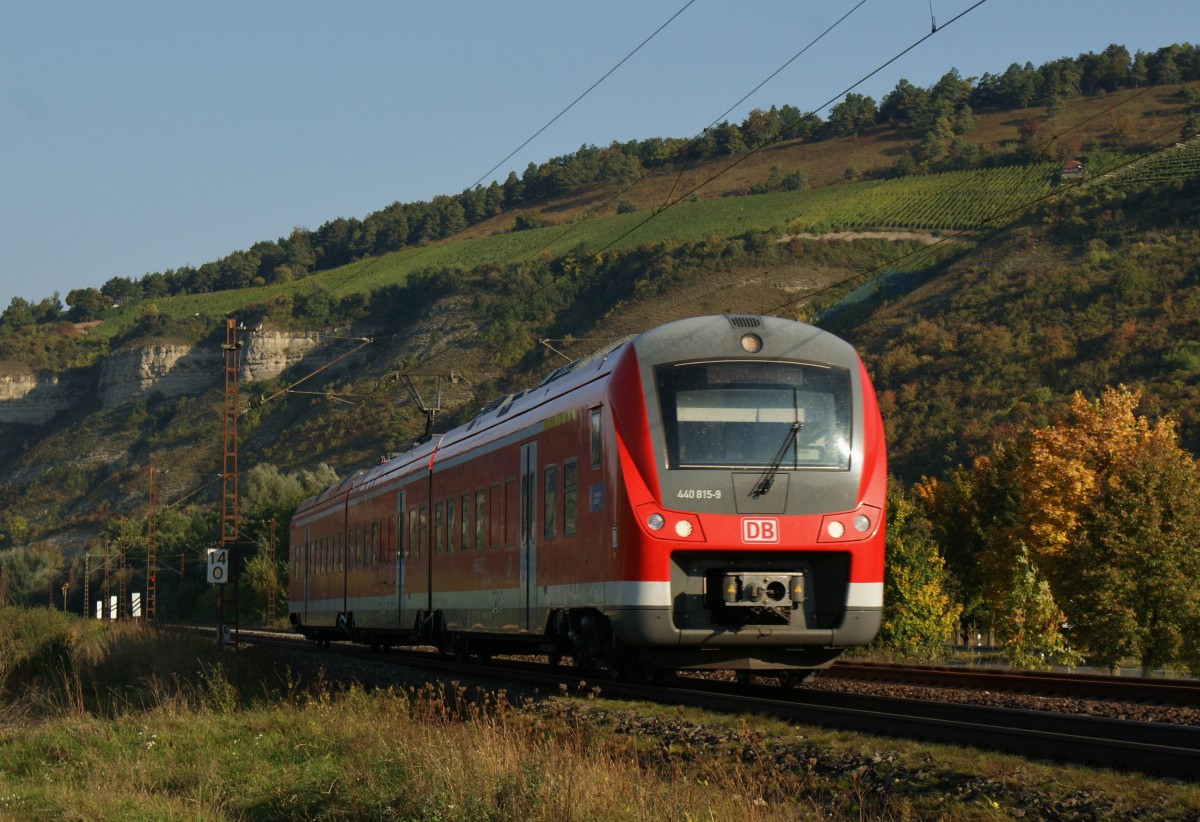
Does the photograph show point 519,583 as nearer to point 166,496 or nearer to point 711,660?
point 711,660

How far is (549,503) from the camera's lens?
1619 cm

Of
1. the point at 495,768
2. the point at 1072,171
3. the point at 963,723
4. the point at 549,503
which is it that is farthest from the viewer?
the point at 1072,171

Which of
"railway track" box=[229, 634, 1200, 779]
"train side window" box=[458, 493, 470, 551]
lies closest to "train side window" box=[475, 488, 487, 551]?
"train side window" box=[458, 493, 470, 551]

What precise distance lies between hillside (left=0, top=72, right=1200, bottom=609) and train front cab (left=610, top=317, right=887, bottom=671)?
195 ft

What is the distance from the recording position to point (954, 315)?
108688 millimetres

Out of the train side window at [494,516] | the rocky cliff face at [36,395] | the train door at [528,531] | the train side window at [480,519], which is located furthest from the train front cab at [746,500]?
the rocky cliff face at [36,395]

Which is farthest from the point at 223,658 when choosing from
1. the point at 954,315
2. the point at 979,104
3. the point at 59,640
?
the point at 979,104

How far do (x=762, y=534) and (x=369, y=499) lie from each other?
1516 centimetres

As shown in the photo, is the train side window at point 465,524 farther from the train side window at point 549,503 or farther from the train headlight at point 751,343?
the train headlight at point 751,343

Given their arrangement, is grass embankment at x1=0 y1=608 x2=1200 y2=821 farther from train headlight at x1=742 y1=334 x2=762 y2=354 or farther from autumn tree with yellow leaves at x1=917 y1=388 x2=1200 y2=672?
autumn tree with yellow leaves at x1=917 y1=388 x2=1200 y2=672

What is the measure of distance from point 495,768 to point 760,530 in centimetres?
447

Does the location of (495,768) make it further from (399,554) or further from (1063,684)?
(399,554)

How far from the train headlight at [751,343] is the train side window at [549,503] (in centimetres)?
287

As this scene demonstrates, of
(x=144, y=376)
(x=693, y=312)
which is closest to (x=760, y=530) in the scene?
(x=693, y=312)
